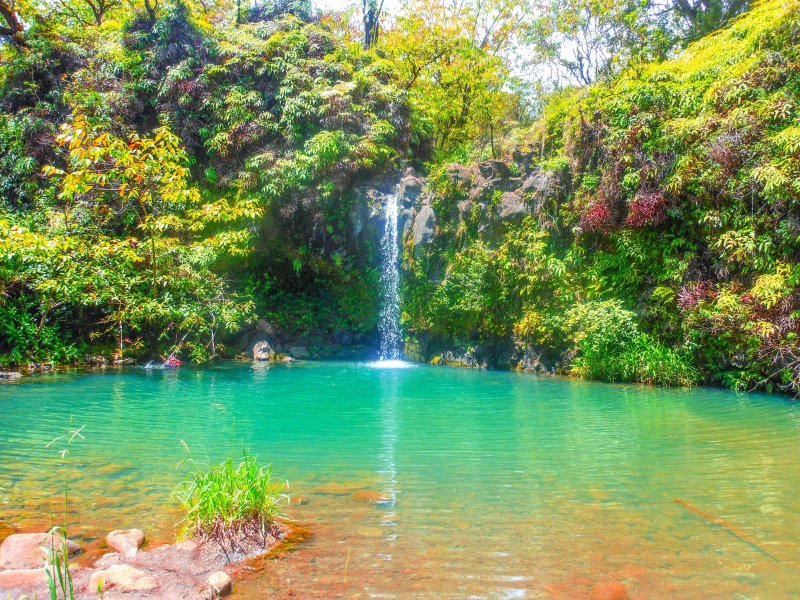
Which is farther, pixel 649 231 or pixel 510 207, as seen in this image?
pixel 510 207

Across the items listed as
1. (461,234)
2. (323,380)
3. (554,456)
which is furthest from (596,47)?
(554,456)

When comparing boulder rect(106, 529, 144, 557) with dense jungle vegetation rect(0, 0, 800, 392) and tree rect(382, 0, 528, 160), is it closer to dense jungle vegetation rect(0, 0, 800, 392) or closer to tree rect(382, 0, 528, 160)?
dense jungle vegetation rect(0, 0, 800, 392)

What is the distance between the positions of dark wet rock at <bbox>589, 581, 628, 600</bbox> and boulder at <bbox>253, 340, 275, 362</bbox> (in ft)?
47.2

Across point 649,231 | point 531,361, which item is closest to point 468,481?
point 649,231

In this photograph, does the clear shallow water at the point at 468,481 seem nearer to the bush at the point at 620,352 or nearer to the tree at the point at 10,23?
the bush at the point at 620,352

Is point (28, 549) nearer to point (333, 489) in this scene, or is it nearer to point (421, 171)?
point (333, 489)

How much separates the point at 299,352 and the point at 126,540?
14081 millimetres

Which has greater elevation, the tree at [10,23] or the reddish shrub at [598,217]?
the tree at [10,23]

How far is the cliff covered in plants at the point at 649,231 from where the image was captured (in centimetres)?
1043

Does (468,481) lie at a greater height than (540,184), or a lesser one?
lesser

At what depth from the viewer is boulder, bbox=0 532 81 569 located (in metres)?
3.19

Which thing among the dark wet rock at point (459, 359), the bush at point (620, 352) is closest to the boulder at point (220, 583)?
the bush at point (620, 352)

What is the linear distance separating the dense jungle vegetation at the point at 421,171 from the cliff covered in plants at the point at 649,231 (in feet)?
0.19

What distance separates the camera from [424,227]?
16.6 metres
